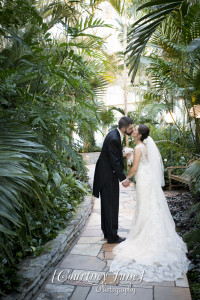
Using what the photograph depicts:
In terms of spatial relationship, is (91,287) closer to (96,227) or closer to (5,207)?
(5,207)

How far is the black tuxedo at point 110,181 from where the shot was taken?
362 cm

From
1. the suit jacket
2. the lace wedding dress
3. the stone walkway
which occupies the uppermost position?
the suit jacket

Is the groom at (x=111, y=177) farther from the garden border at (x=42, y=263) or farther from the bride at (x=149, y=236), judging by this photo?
the garden border at (x=42, y=263)

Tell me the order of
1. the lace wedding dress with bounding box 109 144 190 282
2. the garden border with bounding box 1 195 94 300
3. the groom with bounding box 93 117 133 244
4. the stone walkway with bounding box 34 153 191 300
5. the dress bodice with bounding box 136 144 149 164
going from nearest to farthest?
the garden border with bounding box 1 195 94 300 → the stone walkway with bounding box 34 153 191 300 → the lace wedding dress with bounding box 109 144 190 282 → the dress bodice with bounding box 136 144 149 164 → the groom with bounding box 93 117 133 244

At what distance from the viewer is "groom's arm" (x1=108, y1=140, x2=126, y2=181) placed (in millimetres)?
3566

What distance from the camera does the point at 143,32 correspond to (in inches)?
93.5

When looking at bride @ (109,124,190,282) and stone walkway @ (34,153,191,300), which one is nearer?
stone walkway @ (34,153,191,300)

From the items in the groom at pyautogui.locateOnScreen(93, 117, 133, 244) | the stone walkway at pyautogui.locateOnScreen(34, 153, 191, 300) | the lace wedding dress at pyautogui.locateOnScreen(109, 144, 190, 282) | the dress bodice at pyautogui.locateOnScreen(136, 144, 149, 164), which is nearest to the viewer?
the stone walkway at pyautogui.locateOnScreen(34, 153, 191, 300)

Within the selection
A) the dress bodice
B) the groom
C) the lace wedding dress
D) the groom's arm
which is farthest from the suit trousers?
the dress bodice

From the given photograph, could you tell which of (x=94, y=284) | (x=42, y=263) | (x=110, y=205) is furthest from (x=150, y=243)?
(x=42, y=263)

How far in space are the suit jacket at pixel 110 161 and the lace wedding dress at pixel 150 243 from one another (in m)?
0.27

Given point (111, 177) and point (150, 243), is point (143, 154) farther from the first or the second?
point (150, 243)

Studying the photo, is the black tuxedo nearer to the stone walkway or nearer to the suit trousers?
the suit trousers

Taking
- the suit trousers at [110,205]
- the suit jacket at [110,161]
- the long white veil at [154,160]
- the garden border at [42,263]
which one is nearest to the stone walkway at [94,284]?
the garden border at [42,263]
